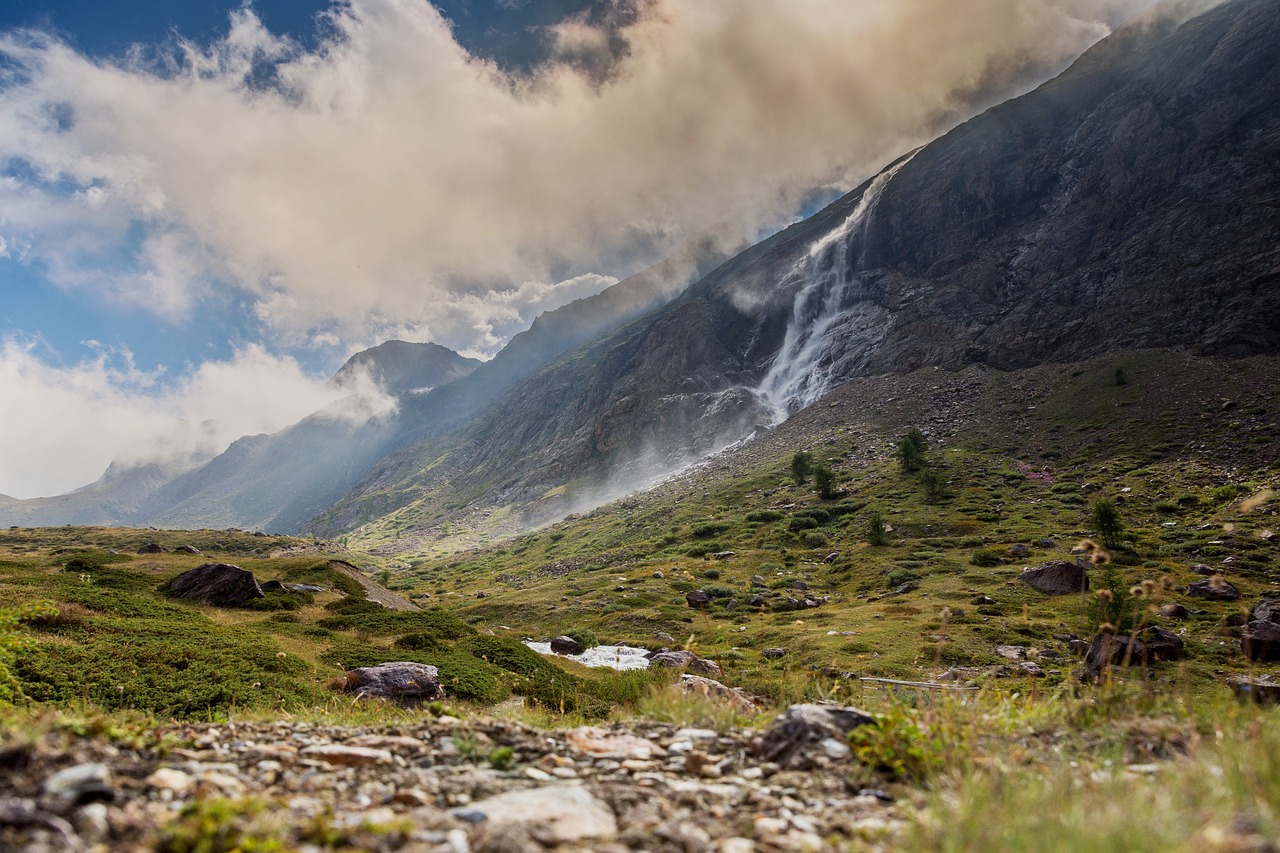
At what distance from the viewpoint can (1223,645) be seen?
26.4m

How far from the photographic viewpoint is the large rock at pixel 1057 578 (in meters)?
39.0

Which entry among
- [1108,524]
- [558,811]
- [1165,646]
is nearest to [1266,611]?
[1165,646]

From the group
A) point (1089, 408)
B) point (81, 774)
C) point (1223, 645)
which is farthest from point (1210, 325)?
point (81, 774)

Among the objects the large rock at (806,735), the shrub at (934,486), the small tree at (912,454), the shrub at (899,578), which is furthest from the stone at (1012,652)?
the small tree at (912,454)

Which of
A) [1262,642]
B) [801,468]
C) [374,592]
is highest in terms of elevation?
[801,468]

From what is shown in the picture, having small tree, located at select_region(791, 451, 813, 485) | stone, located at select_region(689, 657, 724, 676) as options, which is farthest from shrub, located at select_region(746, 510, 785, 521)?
stone, located at select_region(689, 657, 724, 676)

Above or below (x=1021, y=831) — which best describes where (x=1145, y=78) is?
above

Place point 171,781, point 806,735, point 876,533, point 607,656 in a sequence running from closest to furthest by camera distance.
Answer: point 171,781 < point 806,735 < point 607,656 < point 876,533

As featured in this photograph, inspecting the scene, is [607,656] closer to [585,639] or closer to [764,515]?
Answer: [585,639]

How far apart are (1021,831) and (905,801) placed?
4.05ft

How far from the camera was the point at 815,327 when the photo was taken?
18100 cm

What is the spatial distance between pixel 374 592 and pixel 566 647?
43.5 ft

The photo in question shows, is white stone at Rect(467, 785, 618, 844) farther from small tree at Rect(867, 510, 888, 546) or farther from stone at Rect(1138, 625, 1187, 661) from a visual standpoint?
small tree at Rect(867, 510, 888, 546)

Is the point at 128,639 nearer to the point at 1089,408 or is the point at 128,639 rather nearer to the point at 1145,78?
the point at 1089,408
